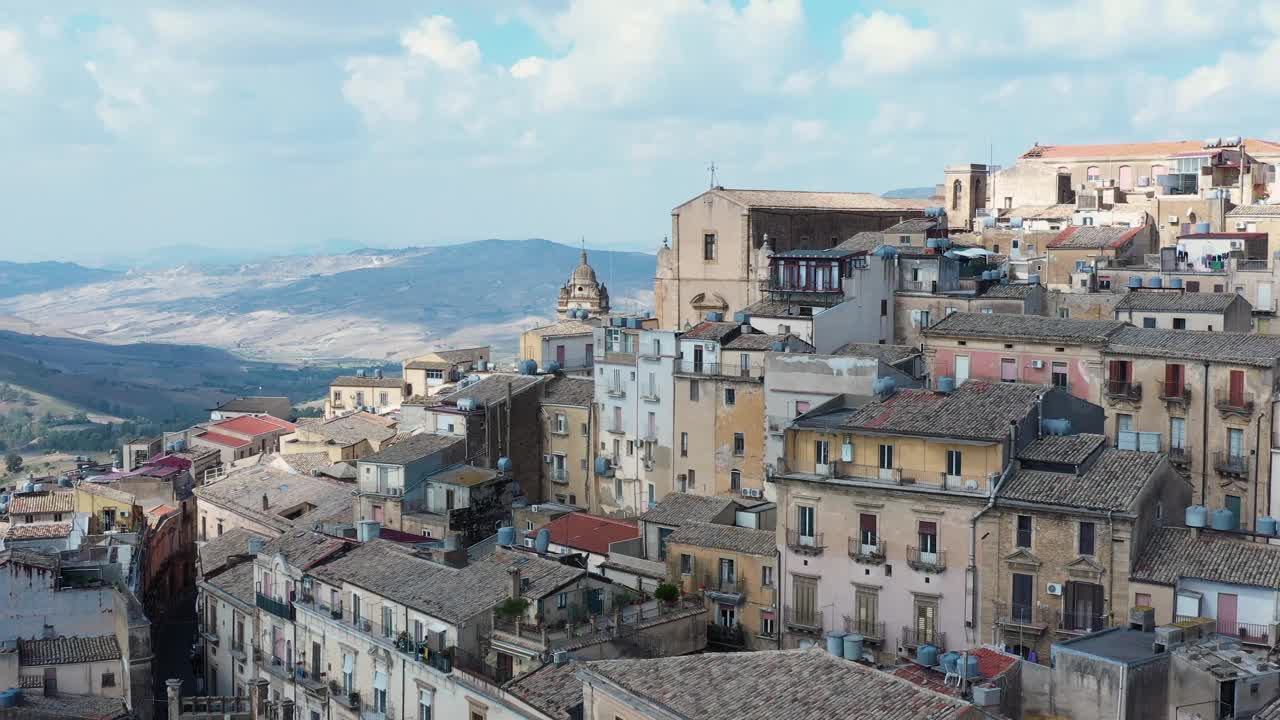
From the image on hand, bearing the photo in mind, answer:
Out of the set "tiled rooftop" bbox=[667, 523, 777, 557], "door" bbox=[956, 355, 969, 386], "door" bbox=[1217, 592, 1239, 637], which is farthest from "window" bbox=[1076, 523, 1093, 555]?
"door" bbox=[956, 355, 969, 386]

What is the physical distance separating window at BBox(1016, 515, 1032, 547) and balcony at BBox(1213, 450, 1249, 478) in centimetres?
928

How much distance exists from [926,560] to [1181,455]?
9871 millimetres

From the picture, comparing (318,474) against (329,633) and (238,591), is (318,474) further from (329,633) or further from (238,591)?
(329,633)

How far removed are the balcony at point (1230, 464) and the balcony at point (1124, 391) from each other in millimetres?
2706

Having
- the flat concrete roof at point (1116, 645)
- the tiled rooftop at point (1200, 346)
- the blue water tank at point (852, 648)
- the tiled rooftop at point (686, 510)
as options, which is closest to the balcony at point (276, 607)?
the tiled rooftop at point (686, 510)

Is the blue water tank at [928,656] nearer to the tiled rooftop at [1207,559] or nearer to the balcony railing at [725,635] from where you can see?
the tiled rooftop at [1207,559]

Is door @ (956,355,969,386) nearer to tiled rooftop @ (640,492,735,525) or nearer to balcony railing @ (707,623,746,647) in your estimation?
tiled rooftop @ (640,492,735,525)

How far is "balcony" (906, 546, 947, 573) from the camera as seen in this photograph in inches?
1531

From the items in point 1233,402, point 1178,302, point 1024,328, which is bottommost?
point 1233,402

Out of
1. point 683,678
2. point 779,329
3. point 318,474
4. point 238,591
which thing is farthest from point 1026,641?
point 318,474

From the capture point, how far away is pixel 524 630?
126 ft

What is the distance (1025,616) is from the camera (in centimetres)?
3750

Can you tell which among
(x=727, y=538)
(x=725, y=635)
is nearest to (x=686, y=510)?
(x=727, y=538)

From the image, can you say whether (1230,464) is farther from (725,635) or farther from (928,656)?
(928,656)
